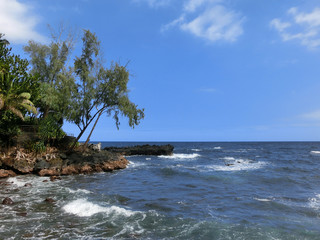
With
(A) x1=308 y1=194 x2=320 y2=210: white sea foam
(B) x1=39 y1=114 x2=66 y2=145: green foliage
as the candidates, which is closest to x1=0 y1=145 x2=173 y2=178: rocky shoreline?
(B) x1=39 y1=114 x2=66 y2=145: green foliage

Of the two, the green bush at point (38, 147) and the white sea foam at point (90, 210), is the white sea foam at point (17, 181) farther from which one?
the white sea foam at point (90, 210)

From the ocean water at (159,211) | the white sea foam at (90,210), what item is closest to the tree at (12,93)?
the ocean water at (159,211)

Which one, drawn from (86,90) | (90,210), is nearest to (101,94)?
(86,90)

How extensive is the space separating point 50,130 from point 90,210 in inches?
755

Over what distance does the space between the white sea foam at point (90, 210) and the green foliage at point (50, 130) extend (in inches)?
676

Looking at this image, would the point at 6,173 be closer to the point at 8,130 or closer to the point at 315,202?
the point at 8,130

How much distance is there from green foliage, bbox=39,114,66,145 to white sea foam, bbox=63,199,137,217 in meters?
17.2

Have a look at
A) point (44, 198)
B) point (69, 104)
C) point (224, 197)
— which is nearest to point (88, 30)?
point (69, 104)

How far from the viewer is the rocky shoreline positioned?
2261cm

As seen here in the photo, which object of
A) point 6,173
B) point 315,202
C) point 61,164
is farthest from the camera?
point 61,164

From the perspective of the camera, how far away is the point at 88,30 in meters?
A: 31.7

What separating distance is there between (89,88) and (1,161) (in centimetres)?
1224

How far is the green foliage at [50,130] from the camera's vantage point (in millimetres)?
27406

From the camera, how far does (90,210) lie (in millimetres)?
11805
